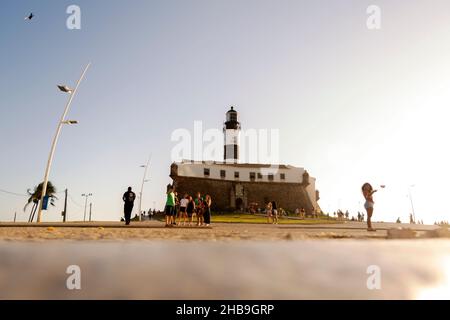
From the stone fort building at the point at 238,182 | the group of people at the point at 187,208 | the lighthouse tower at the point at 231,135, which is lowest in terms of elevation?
the group of people at the point at 187,208

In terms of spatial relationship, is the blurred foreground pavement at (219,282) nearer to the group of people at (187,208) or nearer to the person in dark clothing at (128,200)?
the group of people at (187,208)

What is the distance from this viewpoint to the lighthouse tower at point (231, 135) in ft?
201

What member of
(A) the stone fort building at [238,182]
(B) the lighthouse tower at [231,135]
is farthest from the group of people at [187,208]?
(B) the lighthouse tower at [231,135]

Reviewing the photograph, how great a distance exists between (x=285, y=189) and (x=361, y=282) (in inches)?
2299

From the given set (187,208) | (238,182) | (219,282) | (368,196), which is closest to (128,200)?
(187,208)

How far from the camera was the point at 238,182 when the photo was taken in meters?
57.3

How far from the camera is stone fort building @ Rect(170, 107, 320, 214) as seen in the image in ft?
177

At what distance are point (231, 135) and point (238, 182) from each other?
10.2 metres

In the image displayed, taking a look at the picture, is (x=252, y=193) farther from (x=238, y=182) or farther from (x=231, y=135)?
(x=231, y=135)

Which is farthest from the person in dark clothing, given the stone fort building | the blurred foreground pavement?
the stone fort building
